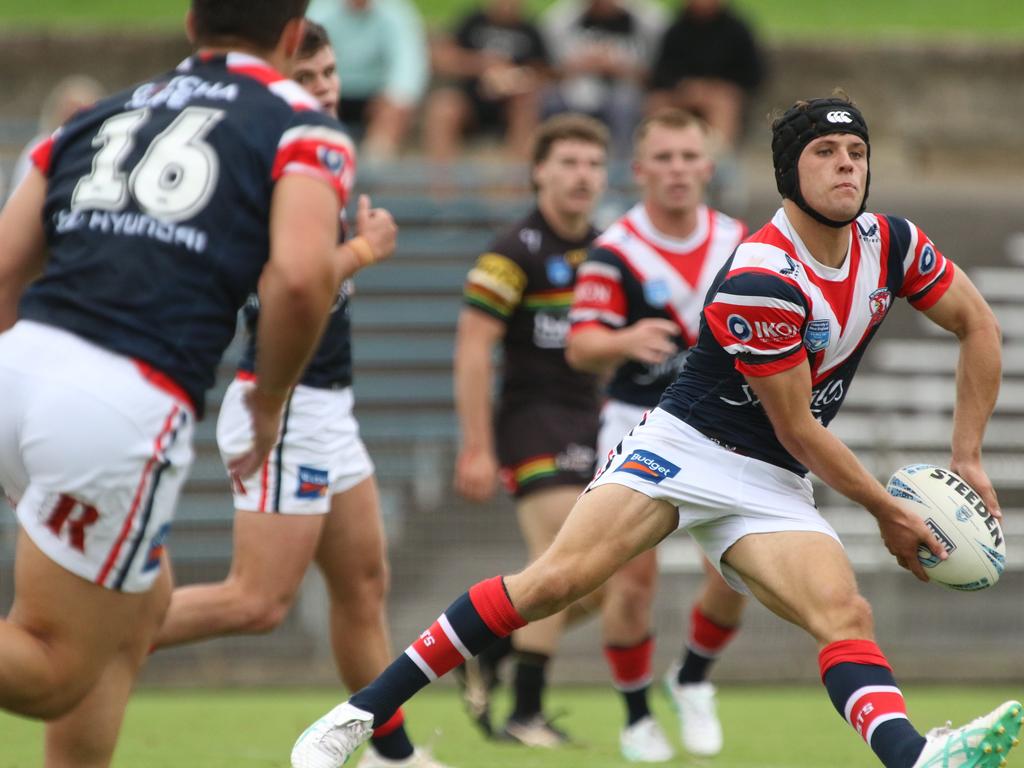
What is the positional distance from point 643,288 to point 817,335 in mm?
2275

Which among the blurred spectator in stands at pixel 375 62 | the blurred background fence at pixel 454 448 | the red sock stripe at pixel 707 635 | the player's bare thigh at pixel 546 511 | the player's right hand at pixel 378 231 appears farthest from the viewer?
the blurred spectator in stands at pixel 375 62

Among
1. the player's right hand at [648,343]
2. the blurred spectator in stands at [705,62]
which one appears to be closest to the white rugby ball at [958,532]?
the player's right hand at [648,343]

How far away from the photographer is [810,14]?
758 inches

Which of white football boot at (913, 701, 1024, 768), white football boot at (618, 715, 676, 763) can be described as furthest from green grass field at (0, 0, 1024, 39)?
white football boot at (913, 701, 1024, 768)

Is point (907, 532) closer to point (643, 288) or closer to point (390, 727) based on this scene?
point (390, 727)

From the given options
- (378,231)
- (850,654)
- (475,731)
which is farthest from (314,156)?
(475,731)

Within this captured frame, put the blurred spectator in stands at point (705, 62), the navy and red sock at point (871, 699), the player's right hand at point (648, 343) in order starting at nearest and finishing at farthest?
1. the navy and red sock at point (871, 699)
2. the player's right hand at point (648, 343)
3. the blurred spectator in stands at point (705, 62)

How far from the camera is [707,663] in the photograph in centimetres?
696

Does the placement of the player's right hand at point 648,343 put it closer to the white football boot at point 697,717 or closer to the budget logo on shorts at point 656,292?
the budget logo on shorts at point 656,292

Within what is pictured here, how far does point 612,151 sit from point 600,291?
6.36 meters

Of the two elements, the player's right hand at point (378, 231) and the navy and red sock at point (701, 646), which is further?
the navy and red sock at point (701, 646)

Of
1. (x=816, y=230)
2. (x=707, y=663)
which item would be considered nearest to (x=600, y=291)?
(x=707, y=663)

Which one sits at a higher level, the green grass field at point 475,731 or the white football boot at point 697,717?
the white football boot at point 697,717

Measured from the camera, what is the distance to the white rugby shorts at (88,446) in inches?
142
